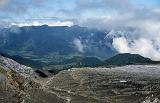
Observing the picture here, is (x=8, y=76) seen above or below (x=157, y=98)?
above

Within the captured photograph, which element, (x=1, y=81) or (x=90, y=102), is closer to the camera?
(x=90, y=102)

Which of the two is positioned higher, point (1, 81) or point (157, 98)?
point (1, 81)

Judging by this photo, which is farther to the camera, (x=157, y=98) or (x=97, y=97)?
(x=97, y=97)

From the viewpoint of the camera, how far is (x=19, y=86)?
196 m

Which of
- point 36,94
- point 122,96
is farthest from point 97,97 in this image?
point 36,94

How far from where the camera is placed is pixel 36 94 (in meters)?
181

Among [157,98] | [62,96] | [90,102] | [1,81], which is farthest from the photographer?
[62,96]

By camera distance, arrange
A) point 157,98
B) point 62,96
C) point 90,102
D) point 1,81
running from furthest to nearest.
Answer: point 62,96
point 1,81
point 90,102
point 157,98

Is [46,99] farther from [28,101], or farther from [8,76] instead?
[8,76]

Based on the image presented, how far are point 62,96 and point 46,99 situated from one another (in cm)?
1987

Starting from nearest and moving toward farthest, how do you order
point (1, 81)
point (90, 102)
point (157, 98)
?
point (157, 98) < point (90, 102) < point (1, 81)

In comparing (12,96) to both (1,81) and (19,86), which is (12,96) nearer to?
(1,81)

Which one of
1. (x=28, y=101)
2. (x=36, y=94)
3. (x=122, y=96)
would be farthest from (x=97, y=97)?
(x=28, y=101)

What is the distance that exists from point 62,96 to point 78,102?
72.4 feet
